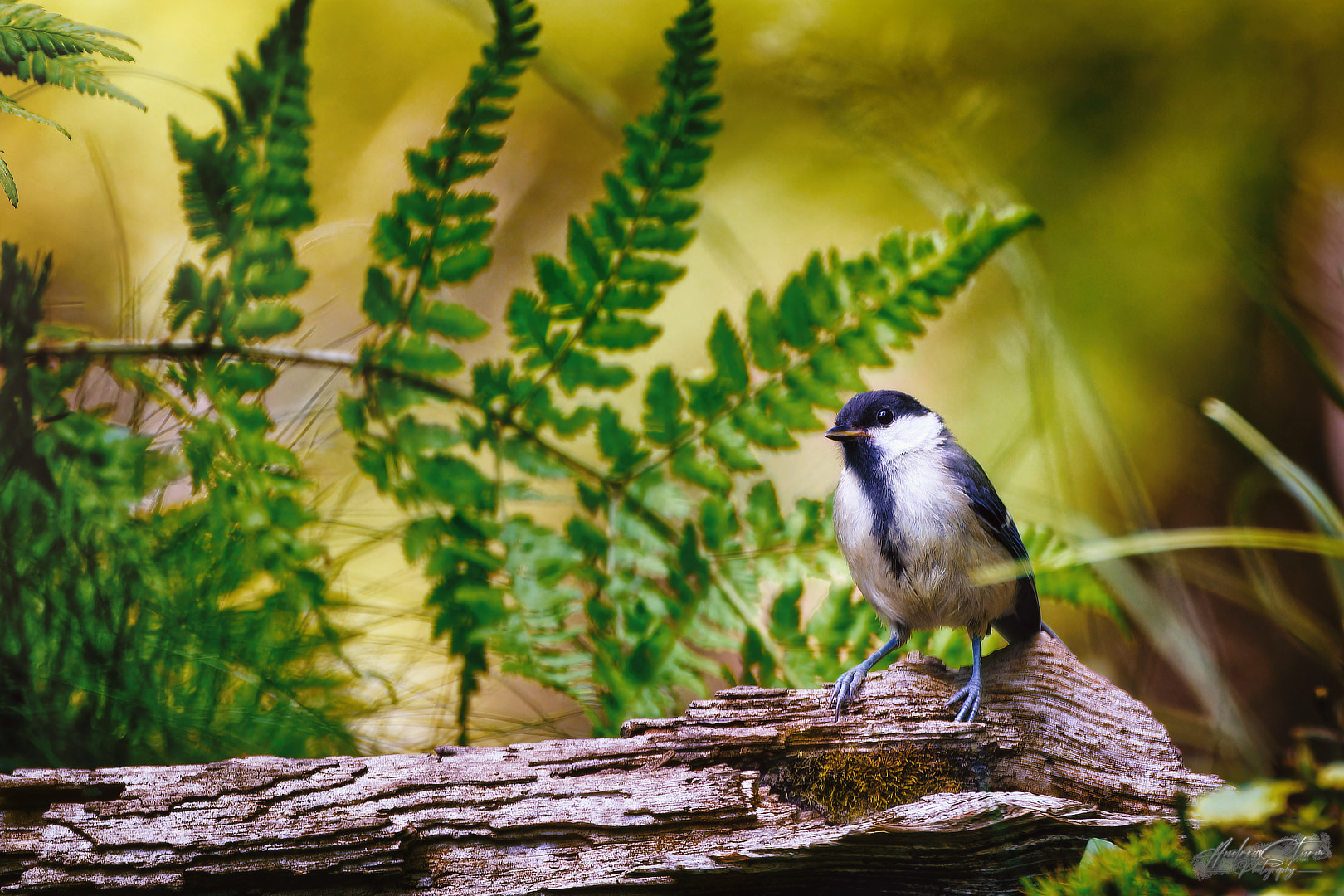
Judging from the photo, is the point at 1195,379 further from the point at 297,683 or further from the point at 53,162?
the point at 53,162

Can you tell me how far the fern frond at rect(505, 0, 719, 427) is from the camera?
1.36 meters

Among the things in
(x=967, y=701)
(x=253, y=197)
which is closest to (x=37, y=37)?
(x=253, y=197)

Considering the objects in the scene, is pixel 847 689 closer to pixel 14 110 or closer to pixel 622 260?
pixel 622 260

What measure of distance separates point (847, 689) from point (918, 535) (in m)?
0.23

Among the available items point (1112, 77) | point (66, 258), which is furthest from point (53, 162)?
point (1112, 77)

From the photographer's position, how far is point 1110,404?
2049mm

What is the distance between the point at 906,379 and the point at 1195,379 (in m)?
0.68

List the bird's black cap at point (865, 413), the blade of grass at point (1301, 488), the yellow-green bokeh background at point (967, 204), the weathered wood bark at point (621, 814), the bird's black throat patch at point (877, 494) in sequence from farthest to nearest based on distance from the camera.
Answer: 1. the yellow-green bokeh background at point (967, 204)
2. the bird's black cap at point (865, 413)
3. the bird's black throat patch at point (877, 494)
4. the blade of grass at point (1301, 488)
5. the weathered wood bark at point (621, 814)

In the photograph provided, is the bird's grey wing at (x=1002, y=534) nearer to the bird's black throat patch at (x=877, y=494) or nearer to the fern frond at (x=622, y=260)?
the bird's black throat patch at (x=877, y=494)

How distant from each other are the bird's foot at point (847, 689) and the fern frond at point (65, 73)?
1.09 meters

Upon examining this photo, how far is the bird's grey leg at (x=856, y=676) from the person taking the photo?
41.0 inches

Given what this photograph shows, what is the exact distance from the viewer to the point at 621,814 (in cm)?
93

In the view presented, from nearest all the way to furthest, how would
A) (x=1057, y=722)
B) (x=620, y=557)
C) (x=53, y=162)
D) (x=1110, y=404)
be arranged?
(x=1057, y=722), (x=620, y=557), (x=53, y=162), (x=1110, y=404)

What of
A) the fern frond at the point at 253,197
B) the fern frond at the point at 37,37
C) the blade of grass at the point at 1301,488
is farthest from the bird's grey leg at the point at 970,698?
the fern frond at the point at 37,37
